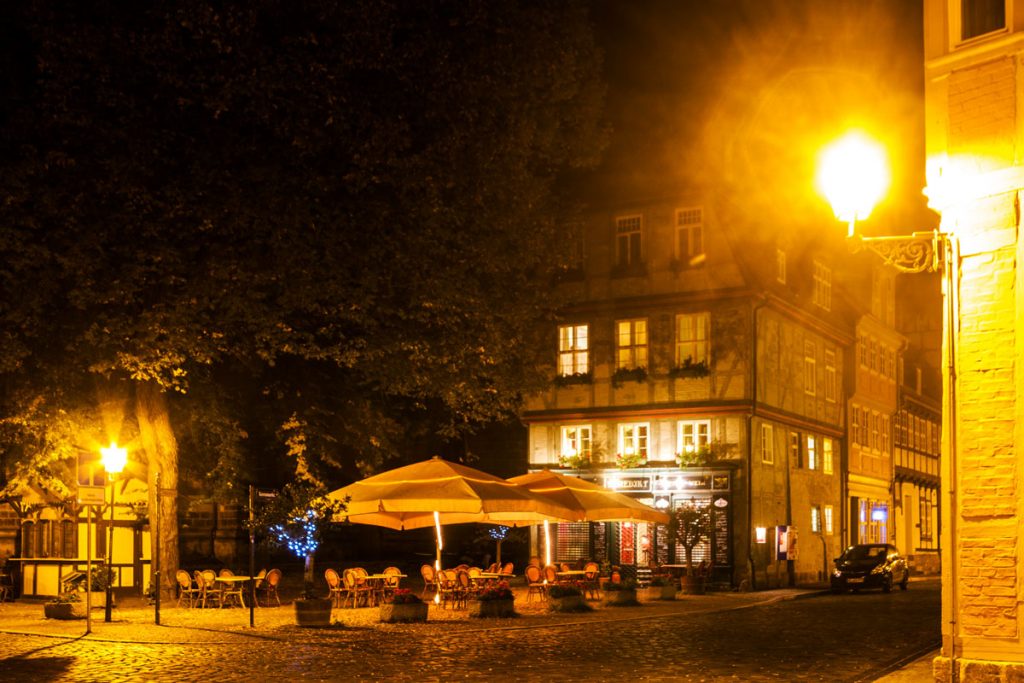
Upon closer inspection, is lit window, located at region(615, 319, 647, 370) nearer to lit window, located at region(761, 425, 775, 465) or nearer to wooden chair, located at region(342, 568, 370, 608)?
lit window, located at region(761, 425, 775, 465)

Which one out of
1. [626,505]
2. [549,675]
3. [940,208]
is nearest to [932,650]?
[549,675]

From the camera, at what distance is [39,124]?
17.4 meters

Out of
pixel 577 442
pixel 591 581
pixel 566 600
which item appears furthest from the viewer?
pixel 577 442

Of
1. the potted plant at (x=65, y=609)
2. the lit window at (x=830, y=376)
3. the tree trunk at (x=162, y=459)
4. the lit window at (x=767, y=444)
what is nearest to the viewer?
the potted plant at (x=65, y=609)

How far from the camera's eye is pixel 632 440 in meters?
34.1

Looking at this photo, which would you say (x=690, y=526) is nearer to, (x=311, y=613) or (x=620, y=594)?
(x=620, y=594)

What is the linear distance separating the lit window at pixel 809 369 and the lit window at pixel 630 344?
20.6ft

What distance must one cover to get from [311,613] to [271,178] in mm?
7133

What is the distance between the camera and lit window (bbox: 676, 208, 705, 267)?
3288 centimetres

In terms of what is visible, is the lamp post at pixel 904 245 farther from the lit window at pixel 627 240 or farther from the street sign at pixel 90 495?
the lit window at pixel 627 240

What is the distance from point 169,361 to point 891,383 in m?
34.1

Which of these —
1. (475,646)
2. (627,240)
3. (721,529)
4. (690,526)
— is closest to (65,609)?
(475,646)

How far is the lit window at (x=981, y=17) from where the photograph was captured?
11406 mm

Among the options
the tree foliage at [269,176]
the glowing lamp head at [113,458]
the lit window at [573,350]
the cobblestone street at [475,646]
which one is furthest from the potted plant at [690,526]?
the glowing lamp head at [113,458]
